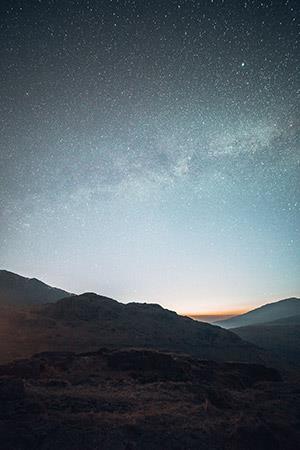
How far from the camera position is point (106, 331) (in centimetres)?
5144

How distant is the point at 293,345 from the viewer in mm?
59906

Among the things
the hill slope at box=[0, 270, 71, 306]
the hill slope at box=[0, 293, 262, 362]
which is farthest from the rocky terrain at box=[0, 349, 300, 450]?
the hill slope at box=[0, 270, 71, 306]

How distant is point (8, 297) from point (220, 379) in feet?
307

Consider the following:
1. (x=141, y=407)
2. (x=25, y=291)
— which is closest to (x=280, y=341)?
(x=141, y=407)

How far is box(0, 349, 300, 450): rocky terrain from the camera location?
13086 mm

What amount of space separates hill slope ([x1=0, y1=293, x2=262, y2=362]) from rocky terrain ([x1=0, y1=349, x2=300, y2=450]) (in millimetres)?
13551

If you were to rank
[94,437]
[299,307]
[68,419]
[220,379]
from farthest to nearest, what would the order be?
[299,307], [220,379], [68,419], [94,437]

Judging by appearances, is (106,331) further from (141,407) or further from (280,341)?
(280,341)

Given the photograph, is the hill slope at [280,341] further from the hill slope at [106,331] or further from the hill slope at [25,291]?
the hill slope at [25,291]

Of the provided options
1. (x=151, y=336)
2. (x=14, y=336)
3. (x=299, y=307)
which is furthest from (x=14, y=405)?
(x=299, y=307)

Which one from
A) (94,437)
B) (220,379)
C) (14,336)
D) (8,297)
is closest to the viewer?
(94,437)

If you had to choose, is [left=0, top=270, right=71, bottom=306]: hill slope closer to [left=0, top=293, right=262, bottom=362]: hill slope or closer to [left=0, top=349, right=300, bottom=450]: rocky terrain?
[left=0, top=293, right=262, bottom=362]: hill slope

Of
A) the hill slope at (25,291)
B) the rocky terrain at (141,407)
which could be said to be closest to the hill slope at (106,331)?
the rocky terrain at (141,407)

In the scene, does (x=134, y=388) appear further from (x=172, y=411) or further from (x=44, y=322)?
(x=44, y=322)
